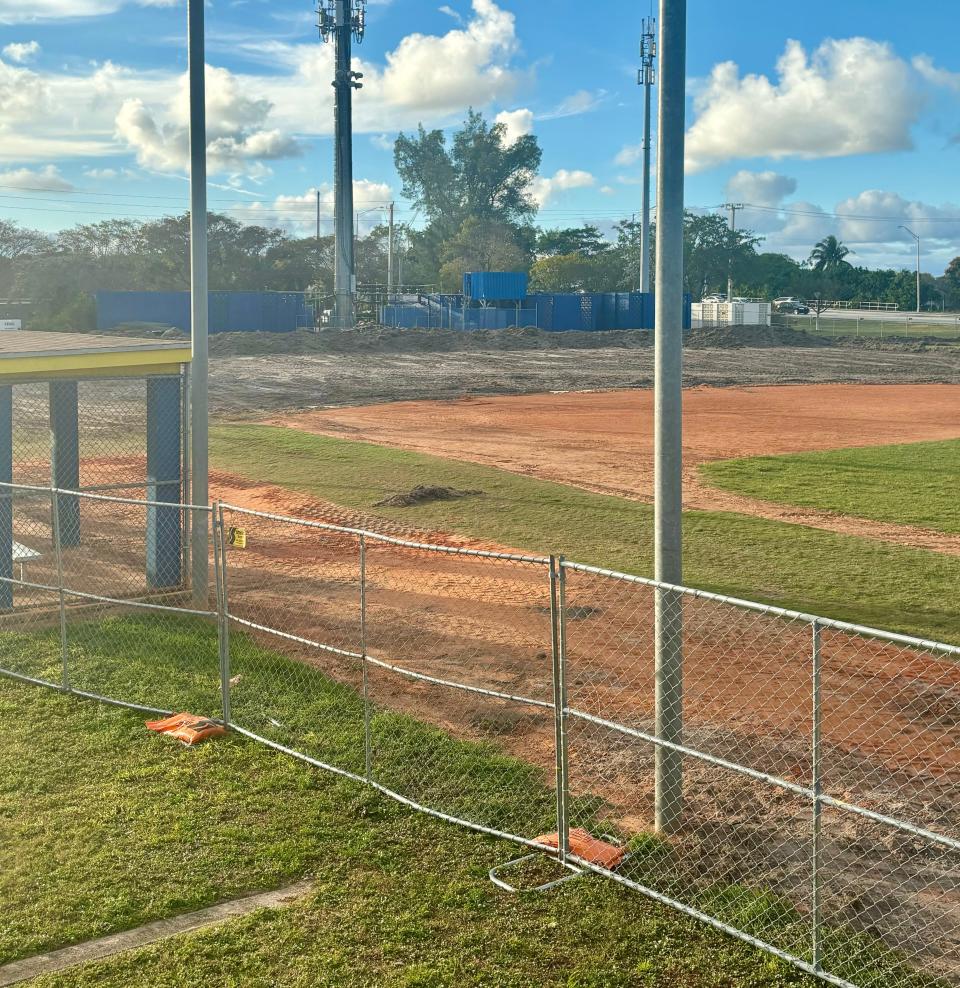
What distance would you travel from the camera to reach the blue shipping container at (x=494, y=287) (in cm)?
7931

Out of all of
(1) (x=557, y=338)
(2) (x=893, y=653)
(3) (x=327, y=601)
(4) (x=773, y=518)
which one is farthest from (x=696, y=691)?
(1) (x=557, y=338)

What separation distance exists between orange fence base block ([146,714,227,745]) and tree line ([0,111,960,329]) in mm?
88654

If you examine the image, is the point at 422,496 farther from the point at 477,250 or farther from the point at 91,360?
the point at 477,250

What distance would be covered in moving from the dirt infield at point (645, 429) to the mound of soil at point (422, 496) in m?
2.66

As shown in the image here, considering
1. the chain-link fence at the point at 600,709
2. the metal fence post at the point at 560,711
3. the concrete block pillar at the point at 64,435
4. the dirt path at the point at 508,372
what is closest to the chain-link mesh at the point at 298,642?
the chain-link fence at the point at 600,709

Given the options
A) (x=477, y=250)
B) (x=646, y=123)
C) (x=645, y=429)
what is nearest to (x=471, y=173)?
(x=477, y=250)

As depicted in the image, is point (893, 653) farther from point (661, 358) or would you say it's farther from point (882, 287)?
point (882, 287)

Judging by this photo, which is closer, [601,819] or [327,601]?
[601,819]

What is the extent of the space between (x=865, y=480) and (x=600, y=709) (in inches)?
579

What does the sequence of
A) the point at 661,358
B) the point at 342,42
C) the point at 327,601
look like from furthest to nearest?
the point at 342,42 < the point at 327,601 < the point at 661,358

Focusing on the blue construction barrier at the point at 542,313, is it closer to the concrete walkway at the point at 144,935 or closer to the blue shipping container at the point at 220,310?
the blue shipping container at the point at 220,310

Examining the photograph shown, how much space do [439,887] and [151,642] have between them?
6082 millimetres

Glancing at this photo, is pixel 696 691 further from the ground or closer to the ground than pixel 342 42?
→ closer to the ground

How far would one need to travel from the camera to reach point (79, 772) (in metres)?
9.34
